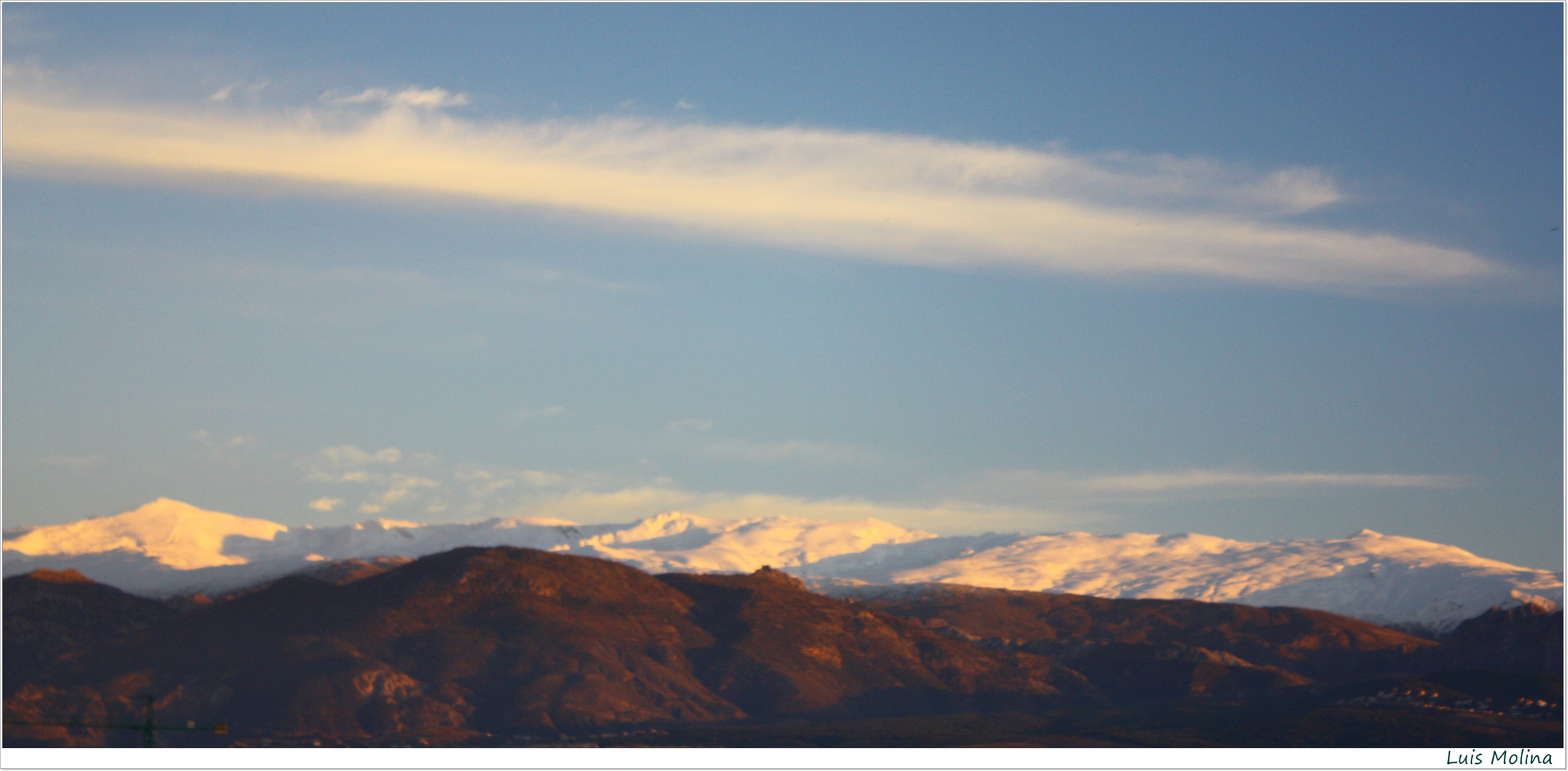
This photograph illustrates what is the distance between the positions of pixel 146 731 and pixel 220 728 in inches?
326

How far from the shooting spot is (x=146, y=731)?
126m

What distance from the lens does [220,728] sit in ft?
440
